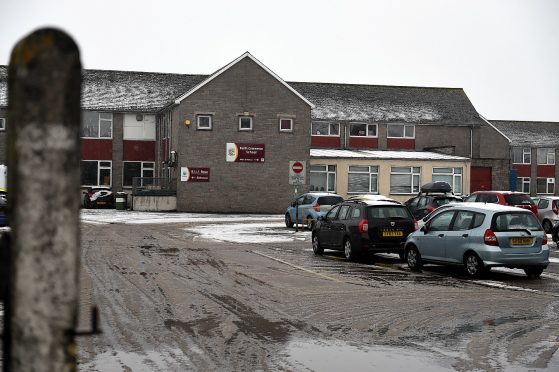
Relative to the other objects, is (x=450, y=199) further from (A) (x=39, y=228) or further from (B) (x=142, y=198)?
(A) (x=39, y=228)

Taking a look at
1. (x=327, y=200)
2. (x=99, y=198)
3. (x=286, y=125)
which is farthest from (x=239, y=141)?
(x=327, y=200)

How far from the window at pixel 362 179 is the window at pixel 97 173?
1763 centimetres

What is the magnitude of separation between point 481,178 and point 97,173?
93.0ft

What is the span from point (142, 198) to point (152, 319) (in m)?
40.0

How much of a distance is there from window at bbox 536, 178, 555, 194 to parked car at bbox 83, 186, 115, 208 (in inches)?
1786

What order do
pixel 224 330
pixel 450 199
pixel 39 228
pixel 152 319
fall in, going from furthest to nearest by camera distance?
pixel 450 199 → pixel 152 319 → pixel 224 330 → pixel 39 228

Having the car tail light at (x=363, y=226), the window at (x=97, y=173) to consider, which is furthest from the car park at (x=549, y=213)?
the window at (x=97, y=173)

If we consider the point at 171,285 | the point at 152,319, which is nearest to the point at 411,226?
the point at 171,285

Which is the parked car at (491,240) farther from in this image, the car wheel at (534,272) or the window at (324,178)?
the window at (324,178)

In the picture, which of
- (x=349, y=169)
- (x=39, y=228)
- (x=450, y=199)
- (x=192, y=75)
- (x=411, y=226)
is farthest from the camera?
(x=192, y=75)

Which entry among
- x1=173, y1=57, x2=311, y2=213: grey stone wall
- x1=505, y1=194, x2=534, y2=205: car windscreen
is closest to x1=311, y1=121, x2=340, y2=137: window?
x1=173, y1=57, x2=311, y2=213: grey stone wall

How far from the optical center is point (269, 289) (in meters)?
14.0

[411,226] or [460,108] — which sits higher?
[460,108]

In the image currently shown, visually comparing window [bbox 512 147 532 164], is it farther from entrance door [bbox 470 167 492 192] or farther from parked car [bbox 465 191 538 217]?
parked car [bbox 465 191 538 217]
